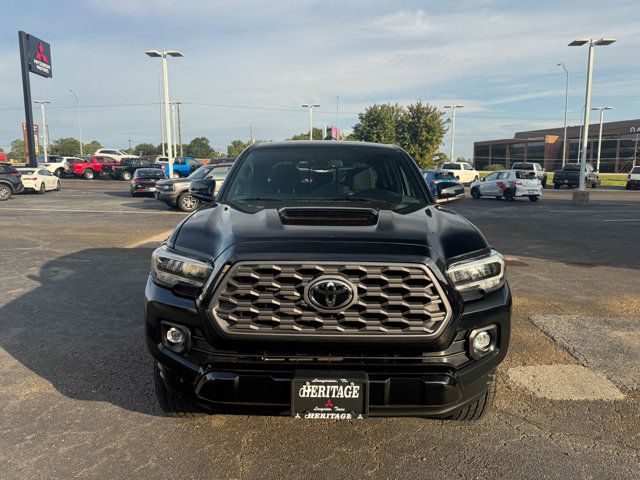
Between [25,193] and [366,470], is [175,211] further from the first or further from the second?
[366,470]

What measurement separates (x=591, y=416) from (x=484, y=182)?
927 inches

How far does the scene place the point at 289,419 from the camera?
10.8 feet

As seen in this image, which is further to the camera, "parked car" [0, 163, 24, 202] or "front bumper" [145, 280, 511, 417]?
"parked car" [0, 163, 24, 202]

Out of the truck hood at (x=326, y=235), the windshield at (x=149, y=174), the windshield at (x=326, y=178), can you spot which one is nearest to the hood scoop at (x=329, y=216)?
the truck hood at (x=326, y=235)

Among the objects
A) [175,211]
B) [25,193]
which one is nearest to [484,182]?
[175,211]

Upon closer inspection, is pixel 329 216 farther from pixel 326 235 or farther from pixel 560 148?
pixel 560 148

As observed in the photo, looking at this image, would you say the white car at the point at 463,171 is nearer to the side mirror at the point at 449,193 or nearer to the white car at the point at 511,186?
the white car at the point at 511,186

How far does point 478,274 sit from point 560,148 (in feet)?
295

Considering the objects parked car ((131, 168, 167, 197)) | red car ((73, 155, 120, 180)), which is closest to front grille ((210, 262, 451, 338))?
parked car ((131, 168, 167, 197))

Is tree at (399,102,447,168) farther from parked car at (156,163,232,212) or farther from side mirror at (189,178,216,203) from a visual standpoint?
side mirror at (189,178,216,203)

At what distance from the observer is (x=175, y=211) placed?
17.5 metres

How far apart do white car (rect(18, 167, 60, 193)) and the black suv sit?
972 inches

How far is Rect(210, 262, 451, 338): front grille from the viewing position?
2494 millimetres

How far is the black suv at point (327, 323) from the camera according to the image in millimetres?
2486
